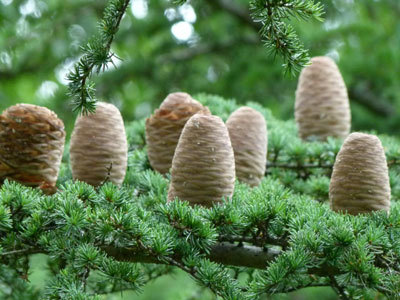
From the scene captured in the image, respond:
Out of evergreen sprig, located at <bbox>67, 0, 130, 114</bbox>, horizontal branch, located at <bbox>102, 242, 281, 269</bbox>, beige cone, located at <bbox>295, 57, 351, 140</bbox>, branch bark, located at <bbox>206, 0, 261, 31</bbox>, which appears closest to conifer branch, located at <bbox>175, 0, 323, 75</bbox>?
evergreen sprig, located at <bbox>67, 0, 130, 114</bbox>

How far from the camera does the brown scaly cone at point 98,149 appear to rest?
1.55 m

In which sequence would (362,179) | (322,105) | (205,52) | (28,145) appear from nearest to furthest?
(362,179) → (28,145) → (322,105) → (205,52)

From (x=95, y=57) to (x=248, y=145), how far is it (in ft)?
2.23

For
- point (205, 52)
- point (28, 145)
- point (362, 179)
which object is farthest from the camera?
point (205, 52)

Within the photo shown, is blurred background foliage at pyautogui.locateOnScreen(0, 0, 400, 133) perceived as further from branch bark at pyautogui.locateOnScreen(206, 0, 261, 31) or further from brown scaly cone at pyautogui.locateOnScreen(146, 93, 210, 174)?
brown scaly cone at pyautogui.locateOnScreen(146, 93, 210, 174)

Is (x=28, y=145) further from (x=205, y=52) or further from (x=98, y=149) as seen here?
(x=205, y=52)

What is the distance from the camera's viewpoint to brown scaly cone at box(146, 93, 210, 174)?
1712 millimetres

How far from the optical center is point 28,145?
4.90ft

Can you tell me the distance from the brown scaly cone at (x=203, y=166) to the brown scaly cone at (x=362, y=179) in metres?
0.28

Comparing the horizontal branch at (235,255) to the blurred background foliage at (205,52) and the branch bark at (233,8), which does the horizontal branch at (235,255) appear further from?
the branch bark at (233,8)

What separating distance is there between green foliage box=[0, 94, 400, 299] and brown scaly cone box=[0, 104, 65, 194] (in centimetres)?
22

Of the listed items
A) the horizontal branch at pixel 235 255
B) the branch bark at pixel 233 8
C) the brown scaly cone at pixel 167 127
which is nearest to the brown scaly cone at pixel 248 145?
the brown scaly cone at pixel 167 127

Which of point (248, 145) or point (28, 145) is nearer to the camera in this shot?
point (28, 145)

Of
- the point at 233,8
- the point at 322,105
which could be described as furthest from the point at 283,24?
the point at 233,8
